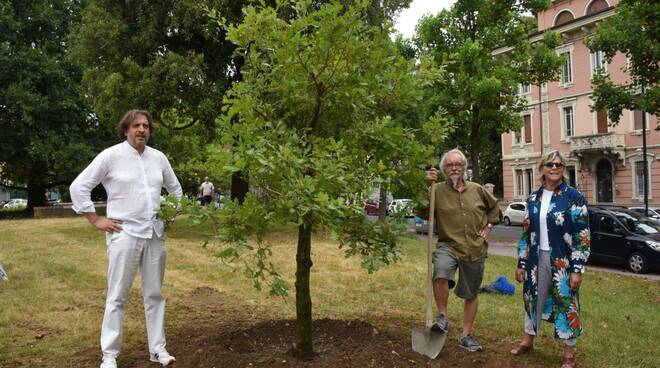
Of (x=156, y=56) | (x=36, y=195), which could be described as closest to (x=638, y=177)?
(x=156, y=56)

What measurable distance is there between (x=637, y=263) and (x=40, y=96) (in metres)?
23.8

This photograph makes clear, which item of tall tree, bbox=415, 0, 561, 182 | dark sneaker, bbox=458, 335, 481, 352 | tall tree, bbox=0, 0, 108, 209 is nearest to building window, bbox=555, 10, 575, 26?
tall tree, bbox=415, 0, 561, 182

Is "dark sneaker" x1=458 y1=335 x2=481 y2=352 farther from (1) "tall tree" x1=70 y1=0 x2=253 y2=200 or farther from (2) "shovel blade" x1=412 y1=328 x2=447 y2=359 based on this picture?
(1) "tall tree" x1=70 y1=0 x2=253 y2=200

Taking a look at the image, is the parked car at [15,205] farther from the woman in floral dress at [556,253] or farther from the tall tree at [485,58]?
the woman in floral dress at [556,253]

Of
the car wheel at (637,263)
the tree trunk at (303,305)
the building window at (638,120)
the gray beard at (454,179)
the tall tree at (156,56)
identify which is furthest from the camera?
the building window at (638,120)

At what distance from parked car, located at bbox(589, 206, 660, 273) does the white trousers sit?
12.9m

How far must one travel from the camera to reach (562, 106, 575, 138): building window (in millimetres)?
38922

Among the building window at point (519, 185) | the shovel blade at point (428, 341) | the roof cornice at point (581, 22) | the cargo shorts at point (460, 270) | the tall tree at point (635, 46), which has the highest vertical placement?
the roof cornice at point (581, 22)

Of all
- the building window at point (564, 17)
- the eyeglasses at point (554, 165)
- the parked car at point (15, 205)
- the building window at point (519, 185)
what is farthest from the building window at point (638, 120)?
the parked car at point (15, 205)

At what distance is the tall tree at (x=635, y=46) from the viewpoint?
13734 millimetres

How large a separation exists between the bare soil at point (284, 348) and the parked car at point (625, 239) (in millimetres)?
10191

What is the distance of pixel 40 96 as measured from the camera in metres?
24.8

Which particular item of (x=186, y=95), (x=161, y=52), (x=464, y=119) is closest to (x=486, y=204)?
(x=186, y=95)

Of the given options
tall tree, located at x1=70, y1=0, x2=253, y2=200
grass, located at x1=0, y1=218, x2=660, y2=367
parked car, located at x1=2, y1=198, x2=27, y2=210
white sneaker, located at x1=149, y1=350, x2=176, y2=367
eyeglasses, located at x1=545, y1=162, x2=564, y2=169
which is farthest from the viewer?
parked car, located at x1=2, y1=198, x2=27, y2=210
